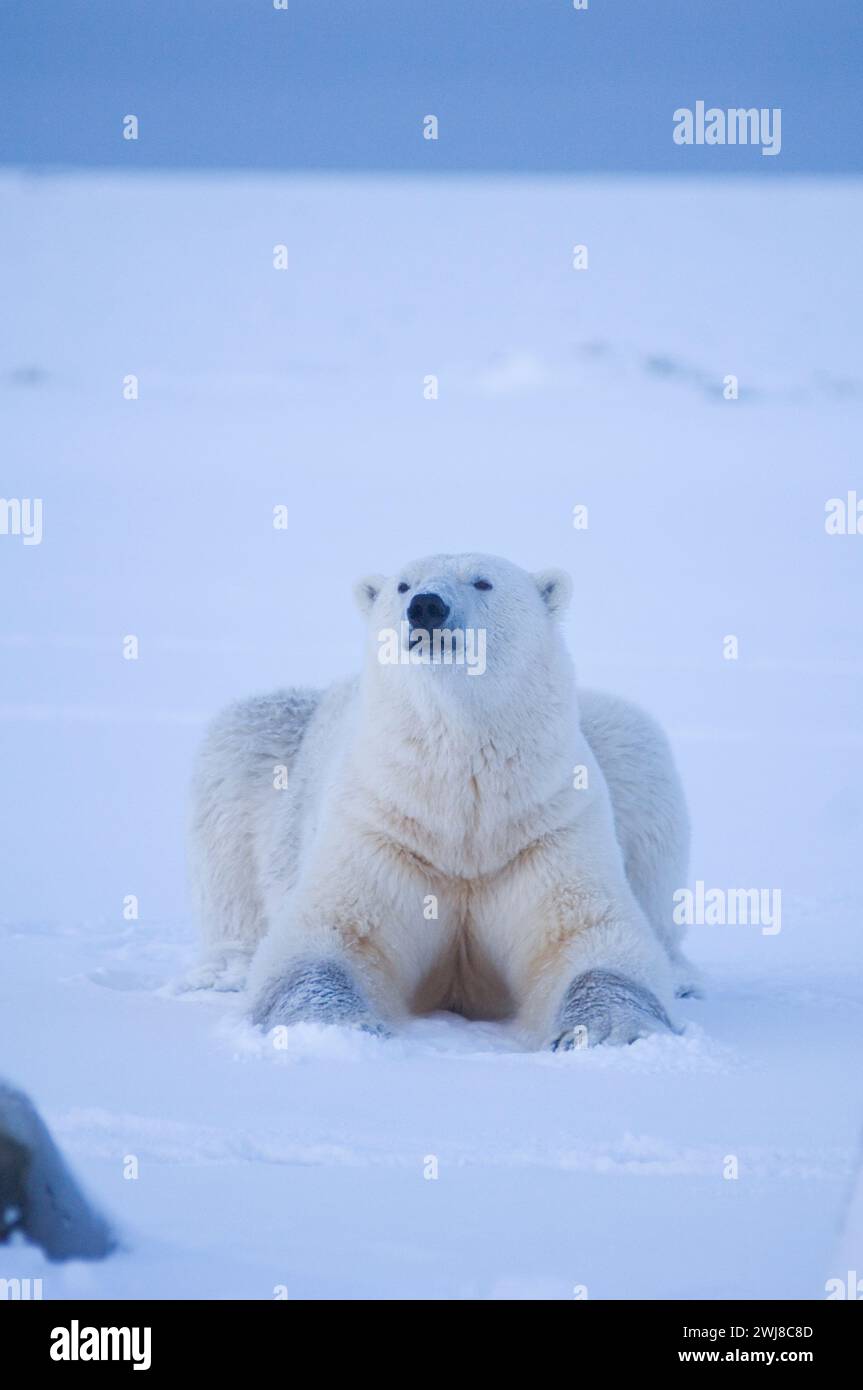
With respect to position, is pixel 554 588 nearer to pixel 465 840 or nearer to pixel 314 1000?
pixel 465 840

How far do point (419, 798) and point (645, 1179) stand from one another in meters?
1.62

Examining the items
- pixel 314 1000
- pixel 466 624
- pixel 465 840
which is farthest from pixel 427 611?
pixel 314 1000

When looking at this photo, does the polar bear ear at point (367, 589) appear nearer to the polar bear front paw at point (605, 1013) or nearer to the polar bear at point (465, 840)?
the polar bear at point (465, 840)

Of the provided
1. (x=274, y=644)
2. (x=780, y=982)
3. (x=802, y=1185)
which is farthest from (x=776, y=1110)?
(x=274, y=644)

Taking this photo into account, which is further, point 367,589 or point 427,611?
point 367,589

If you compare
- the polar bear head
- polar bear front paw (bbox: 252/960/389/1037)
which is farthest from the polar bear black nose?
polar bear front paw (bbox: 252/960/389/1037)

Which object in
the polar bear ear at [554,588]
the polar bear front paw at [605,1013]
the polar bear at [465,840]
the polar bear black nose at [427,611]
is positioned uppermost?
the polar bear ear at [554,588]

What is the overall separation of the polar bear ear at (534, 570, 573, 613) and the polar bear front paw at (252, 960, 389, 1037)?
1.21m

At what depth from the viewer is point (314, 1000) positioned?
4051 millimetres

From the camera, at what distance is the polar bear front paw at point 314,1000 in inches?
157

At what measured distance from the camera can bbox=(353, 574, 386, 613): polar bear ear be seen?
4.87m

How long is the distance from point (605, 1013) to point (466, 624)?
3.45 feet

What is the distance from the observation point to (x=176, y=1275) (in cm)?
258

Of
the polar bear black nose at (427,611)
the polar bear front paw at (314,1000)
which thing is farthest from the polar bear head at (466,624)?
the polar bear front paw at (314,1000)
